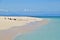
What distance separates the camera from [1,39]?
7.28ft

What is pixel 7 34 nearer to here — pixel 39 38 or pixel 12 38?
pixel 12 38

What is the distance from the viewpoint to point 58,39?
95.7 inches

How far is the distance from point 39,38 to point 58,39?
1.17 ft

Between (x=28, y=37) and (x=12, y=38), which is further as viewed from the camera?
(x=28, y=37)

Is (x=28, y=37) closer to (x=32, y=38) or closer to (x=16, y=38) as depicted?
(x=32, y=38)

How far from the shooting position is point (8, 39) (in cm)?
219

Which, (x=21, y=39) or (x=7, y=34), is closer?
(x=21, y=39)

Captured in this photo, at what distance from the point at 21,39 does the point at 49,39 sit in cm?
51

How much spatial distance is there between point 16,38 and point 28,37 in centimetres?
24

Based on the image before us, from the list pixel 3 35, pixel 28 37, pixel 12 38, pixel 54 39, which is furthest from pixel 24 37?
pixel 54 39

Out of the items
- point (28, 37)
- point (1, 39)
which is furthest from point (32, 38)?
point (1, 39)

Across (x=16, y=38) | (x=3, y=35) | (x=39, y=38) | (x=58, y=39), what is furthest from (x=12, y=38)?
(x=58, y=39)

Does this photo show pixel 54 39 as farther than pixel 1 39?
Yes

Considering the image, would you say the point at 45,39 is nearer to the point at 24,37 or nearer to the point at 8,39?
the point at 24,37
